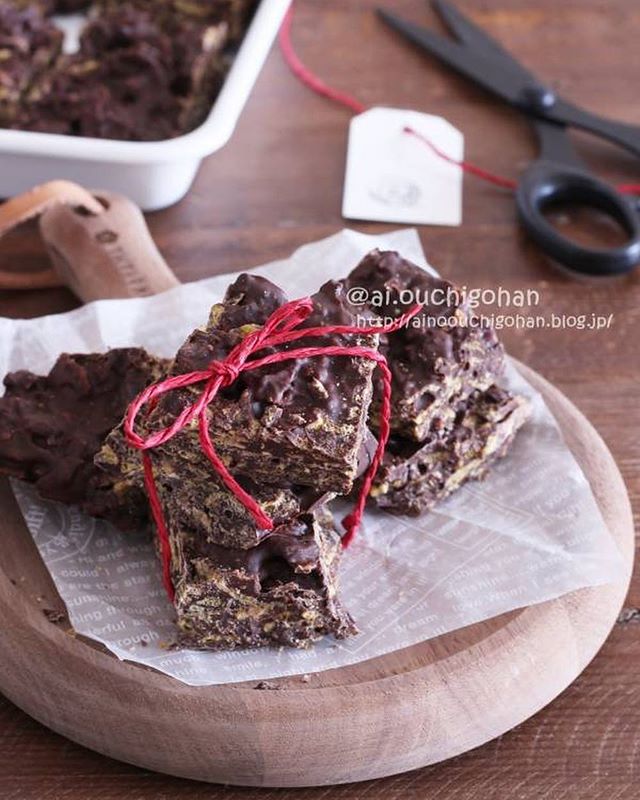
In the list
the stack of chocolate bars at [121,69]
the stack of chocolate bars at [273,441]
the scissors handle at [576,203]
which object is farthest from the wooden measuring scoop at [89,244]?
the scissors handle at [576,203]

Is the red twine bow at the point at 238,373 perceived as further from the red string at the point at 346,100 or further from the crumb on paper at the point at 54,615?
the red string at the point at 346,100

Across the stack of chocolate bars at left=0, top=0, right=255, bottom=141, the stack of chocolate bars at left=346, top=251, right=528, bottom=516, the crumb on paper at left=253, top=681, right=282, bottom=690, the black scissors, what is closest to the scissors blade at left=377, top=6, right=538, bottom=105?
the black scissors

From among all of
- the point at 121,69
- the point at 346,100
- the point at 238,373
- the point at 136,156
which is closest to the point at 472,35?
the point at 346,100

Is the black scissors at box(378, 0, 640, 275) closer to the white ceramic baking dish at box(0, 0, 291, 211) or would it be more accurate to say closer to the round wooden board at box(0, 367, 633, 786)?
the white ceramic baking dish at box(0, 0, 291, 211)

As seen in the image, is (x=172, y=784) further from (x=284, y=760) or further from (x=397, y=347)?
(x=397, y=347)

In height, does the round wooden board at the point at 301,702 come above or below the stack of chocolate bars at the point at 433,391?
below
